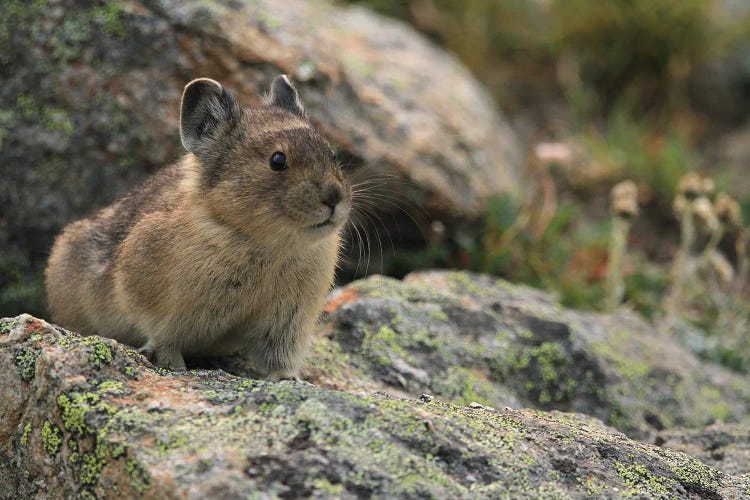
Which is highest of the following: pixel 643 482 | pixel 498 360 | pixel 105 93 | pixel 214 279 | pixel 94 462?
pixel 105 93

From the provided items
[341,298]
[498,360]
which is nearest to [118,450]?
[341,298]

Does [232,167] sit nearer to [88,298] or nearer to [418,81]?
[88,298]

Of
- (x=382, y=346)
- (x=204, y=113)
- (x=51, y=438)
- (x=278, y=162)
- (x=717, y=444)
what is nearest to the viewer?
(x=51, y=438)

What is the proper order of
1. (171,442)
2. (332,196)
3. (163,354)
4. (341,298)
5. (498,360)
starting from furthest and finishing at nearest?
1. (341,298)
2. (498,360)
3. (163,354)
4. (332,196)
5. (171,442)

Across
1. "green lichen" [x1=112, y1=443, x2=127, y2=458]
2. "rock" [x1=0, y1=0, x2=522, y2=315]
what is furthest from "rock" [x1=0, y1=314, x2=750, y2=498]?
"rock" [x1=0, y1=0, x2=522, y2=315]

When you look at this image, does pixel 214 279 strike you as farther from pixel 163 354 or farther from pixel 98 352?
pixel 98 352

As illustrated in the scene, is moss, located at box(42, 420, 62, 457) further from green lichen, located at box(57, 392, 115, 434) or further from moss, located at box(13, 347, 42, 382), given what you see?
moss, located at box(13, 347, 42, 382)

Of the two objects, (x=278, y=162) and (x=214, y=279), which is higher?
(x=278, y=162)

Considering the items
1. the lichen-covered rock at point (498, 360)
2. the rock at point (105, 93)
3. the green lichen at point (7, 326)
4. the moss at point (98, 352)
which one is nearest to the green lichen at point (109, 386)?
the moss at point (98, 352)
